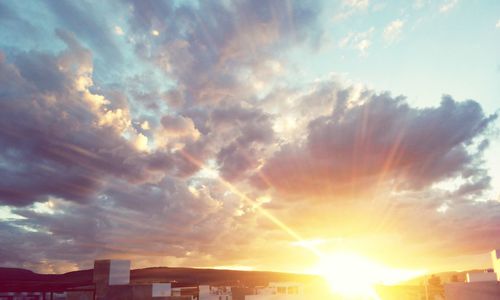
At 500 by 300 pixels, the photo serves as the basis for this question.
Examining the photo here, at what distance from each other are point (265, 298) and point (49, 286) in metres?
54.9

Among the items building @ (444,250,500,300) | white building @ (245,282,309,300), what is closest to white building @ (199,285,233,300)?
white building @ (245,282,309,300)

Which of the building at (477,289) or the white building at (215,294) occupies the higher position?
the building at (477,289)

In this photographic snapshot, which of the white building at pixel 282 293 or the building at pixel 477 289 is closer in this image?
the building at pixel 477 289

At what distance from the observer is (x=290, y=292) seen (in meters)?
86.7

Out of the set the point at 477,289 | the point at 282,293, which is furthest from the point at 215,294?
the point at 477,289

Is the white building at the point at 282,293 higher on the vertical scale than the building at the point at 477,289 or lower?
lower

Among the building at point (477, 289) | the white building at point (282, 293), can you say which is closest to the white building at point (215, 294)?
the white building at point (282, 293)

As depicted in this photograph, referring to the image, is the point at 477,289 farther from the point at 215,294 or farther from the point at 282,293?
the point at 282,293

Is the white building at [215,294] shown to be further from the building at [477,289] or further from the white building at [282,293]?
the building at [477,289]

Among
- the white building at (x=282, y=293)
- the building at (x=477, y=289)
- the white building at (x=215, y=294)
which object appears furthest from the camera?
the white building at (x=282, y=293)

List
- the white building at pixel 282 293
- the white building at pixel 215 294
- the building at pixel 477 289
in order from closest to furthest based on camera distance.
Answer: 1. the building at pixel 477 289
2. the white building at pixel 215 294
3. the white building at pixel 282 293

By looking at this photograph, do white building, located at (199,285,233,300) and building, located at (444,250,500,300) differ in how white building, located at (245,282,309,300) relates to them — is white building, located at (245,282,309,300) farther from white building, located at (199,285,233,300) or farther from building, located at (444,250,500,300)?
building, located at (444,250,500,300)

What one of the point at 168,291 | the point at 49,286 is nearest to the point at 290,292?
the point at 168,291

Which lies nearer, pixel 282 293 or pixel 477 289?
pixel 477 289
